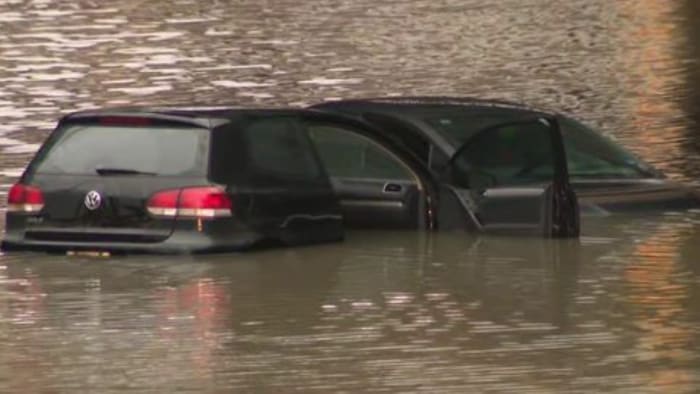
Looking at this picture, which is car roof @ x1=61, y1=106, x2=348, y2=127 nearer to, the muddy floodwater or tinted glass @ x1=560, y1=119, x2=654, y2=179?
the muddy floodwater

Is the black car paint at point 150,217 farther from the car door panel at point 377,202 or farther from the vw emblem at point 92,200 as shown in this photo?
the car door panel at point 377,202

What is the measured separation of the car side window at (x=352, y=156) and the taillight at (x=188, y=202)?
7.04ft

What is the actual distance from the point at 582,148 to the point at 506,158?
2.34m

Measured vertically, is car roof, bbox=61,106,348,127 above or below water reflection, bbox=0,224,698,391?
above

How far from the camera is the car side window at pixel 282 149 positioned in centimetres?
1697

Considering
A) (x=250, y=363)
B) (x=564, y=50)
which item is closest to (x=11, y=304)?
(x=250, y=363)

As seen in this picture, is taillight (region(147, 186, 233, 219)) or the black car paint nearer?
taillight (region(147, 186, 233, 219))

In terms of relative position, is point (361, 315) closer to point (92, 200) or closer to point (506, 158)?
point (92, 200)

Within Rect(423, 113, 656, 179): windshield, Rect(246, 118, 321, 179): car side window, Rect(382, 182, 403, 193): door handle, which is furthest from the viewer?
Rect(423, 113, 656, 179): windshield

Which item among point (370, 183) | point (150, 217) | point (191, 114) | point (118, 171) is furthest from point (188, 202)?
point (370, 183)

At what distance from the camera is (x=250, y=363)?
12094 mm

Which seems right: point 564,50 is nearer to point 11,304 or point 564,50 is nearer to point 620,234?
point 620,234

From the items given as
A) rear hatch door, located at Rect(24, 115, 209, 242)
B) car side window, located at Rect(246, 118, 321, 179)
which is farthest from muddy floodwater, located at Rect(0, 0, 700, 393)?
car side window, located at Rect(246, 118, 321, 179)

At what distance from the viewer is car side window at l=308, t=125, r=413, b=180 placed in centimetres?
1825
